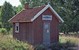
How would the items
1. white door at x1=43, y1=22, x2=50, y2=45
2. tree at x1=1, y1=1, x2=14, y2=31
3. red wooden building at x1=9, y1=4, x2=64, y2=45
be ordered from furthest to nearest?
tree at x1=1, y1=1, x2=14, y2=31 → white door at x1=43, y1=22, x2=50, y2=45 → red wooden building at x1=9, y1=4, x2=64, y2=45

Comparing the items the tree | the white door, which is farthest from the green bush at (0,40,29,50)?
the tree

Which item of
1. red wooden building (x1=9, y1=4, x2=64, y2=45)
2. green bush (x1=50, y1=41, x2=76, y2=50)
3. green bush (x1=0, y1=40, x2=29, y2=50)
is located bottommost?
green bush (x1=50, y1=41, x2=76, y2=50)

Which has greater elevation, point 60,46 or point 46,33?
point 46,33

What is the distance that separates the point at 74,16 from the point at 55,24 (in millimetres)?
16899

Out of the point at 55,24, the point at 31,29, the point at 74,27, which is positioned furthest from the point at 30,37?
the point at 74,27

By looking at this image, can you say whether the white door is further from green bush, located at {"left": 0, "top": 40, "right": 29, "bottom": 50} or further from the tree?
the tree

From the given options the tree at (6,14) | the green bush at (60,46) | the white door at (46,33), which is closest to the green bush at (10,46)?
the green bush at (60,46)

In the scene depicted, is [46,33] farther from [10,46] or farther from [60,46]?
[10,46]

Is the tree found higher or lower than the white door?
higher

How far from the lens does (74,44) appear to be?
29.7m

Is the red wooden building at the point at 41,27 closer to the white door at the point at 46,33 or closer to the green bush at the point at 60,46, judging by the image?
the white door at the point at 46,33

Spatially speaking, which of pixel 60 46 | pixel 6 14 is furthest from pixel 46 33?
pixel 6 14

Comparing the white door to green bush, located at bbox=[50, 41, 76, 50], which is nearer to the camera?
green bush, located at bbox=[50, 41, 76, 50]

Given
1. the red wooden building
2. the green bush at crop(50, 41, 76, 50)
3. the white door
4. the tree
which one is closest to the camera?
the green bush at crop(50, 41, 76, 50)
